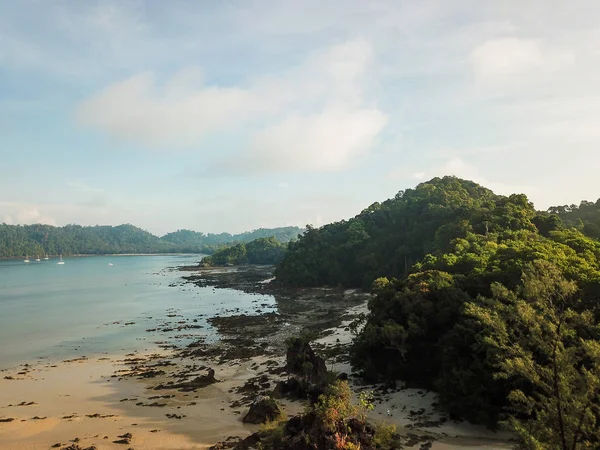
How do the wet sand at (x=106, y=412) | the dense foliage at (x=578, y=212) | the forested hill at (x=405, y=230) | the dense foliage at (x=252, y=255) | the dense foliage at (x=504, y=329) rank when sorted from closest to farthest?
1. the dense foliage at (x=504, y=329)
2. the wet sand at (x=106, y=412)
3. the forested hill at (x=405, y=230)
4. the dense foliage at (x=578, y=212)
5. the dense foliage at (x=252, y=255)

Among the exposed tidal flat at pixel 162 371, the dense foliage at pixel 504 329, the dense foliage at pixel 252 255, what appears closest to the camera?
the dense foliage at pixel 504 329

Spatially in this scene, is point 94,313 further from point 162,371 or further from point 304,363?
point 304,363

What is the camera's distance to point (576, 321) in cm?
1155

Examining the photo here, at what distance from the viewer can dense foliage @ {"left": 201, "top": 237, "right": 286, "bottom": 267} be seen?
156750 millimetres

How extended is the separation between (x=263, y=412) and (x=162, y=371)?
1400 centimetres

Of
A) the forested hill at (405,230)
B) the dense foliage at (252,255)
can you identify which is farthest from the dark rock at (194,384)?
the dense foliage at (252,255)

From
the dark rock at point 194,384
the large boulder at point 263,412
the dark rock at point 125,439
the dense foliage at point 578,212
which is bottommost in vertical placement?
the dark rock at point 194,384

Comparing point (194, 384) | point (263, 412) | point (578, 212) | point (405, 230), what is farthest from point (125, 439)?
point (578, 212)

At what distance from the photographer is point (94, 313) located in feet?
196

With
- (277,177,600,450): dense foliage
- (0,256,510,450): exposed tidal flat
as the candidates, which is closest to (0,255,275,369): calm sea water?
(0,256,510,450): exposed tidal flat

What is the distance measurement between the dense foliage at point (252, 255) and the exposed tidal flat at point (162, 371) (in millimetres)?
87167

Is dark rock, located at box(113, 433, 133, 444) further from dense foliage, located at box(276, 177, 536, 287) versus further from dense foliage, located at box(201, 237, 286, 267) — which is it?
dense foliage, located at box(201, 237, 286, 267)

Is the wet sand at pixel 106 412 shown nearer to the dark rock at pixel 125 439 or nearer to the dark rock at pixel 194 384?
the dark rock at pixel 125 439

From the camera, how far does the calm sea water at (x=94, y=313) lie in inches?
1597
